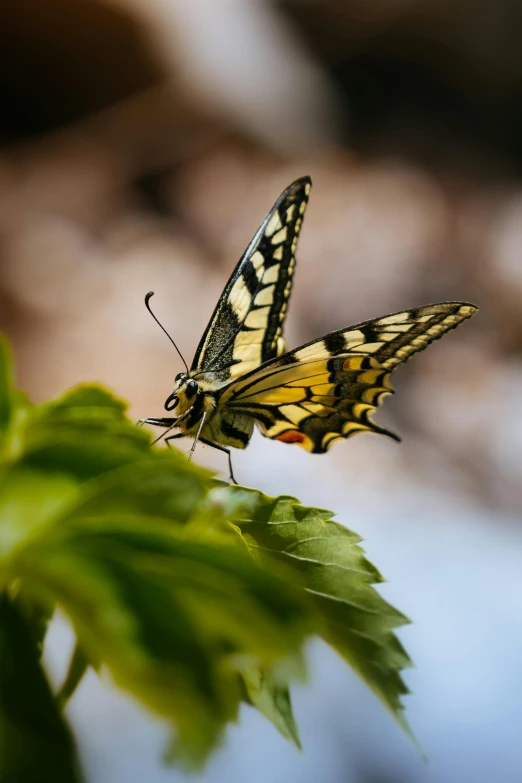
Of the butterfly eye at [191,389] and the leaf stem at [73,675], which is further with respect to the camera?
the butterfly eye at [191,389]

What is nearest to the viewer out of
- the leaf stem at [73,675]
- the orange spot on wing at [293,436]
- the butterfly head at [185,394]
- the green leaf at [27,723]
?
the green leaf at [27,723]

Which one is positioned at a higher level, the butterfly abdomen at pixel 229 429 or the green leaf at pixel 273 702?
the butterfly abdomen at pixel 229 429

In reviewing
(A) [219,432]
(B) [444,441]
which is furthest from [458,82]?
(A) [219,432]

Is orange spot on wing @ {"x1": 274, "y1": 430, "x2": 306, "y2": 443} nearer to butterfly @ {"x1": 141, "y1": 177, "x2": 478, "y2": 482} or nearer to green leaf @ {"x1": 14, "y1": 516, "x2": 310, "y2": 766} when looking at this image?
butterfly @ {"x1": 141, "y1": 177, "x2": 478, "y2": 482}

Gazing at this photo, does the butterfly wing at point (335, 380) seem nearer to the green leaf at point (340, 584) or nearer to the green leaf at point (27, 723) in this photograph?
the green leaf at point (340, 584)

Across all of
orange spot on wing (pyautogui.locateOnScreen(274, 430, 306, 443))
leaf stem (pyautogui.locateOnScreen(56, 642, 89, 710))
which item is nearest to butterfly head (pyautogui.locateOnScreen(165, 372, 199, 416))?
orange spot on wing (pyautogui.locateOnScreen(274, 430, 306, 443))

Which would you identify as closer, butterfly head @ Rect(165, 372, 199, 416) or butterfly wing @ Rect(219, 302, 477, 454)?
butterfly head @ Rect(165, 372, 199, 416)

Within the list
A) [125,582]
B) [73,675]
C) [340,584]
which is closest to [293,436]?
[340,584]

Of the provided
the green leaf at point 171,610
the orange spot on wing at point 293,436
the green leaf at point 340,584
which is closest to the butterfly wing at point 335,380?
the orange spot on wing at point 293,436

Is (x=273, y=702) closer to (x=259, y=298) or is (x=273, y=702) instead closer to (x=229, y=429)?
(x=229, y=429)
